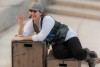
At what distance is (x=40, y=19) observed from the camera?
421 centimetres

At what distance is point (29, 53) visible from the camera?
4.34 meters

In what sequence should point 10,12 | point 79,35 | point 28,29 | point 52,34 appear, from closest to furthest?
point 52,34 < point 28,29 < point 79,35 < point 10,12

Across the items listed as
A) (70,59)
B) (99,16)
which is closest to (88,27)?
(99,16)

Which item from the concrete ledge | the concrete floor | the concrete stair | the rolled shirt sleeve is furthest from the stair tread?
the rolled shirt sleeve

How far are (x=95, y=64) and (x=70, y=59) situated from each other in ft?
2.01

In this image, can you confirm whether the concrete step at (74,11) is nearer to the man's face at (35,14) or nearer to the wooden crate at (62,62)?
the wooden crate at (62,62)

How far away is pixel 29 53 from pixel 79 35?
2581 millimetres

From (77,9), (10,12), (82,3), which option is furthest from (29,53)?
(82,3)

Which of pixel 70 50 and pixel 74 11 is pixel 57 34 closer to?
pixel 70 50

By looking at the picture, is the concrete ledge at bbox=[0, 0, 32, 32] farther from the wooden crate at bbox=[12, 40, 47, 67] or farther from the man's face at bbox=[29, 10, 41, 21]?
the man's face at bbox=[29, 10, 41, 21]

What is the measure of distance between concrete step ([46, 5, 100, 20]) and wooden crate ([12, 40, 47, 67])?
4.24m

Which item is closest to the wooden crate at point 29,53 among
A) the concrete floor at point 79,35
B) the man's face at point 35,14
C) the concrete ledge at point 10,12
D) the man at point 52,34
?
the man at point 52,34

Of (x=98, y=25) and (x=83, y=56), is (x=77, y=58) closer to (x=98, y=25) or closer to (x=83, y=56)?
(x=83, y=56)

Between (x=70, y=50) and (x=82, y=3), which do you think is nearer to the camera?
(x=70, y=50)
